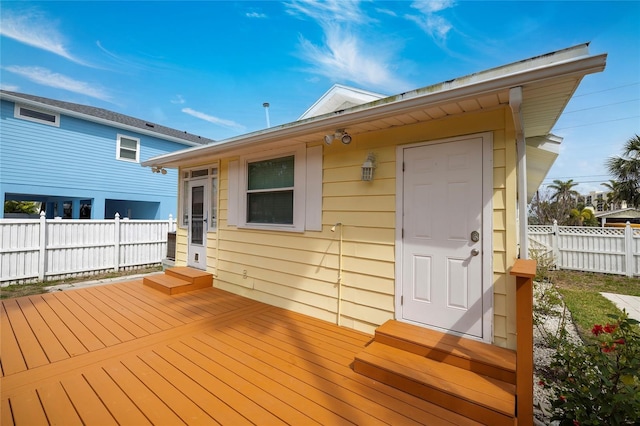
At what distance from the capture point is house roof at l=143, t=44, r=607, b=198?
183cm

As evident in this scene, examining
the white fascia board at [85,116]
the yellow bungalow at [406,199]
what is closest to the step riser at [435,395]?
the yellow bungalow at [406,199]

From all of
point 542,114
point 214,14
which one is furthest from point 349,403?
point 214,14

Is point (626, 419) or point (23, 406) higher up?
point (626, 419)

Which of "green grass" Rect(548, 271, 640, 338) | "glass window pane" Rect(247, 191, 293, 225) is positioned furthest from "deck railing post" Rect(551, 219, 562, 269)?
"glass window pane" Rect(247, 191, 293, 225)

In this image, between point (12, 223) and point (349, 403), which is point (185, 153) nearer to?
point (12, 223)

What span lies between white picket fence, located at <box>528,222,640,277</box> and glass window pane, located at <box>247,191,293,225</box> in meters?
6.39

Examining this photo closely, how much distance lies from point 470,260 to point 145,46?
32.8 ft

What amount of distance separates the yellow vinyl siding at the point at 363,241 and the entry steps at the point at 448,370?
38 cm

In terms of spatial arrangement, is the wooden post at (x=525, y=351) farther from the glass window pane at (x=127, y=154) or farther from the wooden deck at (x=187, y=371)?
A: the glass window pane at (x=127, y=154)

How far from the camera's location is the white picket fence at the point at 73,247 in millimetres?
5941

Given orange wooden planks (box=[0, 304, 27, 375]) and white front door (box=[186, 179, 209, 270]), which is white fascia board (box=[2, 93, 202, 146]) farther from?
orange wooden planks (box=[0, 304, 27, 375])

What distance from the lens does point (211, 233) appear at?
5.56m

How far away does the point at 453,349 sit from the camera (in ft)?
7.81

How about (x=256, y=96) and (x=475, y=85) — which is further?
(x=256, y=96)
